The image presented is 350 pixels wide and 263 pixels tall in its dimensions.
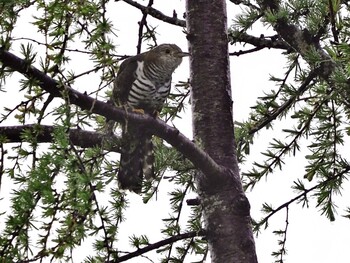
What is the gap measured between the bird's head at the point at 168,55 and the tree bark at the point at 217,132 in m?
1.05

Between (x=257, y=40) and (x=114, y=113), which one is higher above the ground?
(x=257, y=40)

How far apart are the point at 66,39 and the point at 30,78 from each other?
179mm

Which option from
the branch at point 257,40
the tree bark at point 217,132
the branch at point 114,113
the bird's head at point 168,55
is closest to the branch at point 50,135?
the branch at point 114,113

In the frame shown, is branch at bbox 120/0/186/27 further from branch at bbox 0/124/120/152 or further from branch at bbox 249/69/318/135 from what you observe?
branch at bbox 0/124/120/152

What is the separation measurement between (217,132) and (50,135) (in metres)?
0.99

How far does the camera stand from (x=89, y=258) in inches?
127

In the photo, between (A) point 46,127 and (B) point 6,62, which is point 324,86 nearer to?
(A) point 46,127

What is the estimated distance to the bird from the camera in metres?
4.49

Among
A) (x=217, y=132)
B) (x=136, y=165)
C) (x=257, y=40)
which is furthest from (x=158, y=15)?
(x=217, y=132)

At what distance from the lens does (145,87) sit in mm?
4828


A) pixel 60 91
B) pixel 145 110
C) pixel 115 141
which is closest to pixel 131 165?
pixel 145 110

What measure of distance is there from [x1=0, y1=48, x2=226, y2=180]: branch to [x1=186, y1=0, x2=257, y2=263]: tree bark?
0.12 meters

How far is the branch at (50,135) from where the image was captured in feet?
8.85

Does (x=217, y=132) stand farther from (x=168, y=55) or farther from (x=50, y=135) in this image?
(x=168, y=55)
